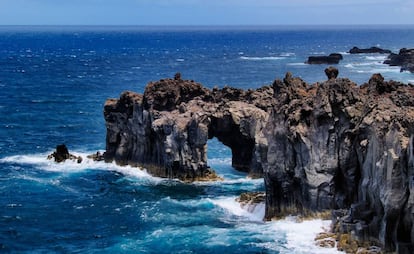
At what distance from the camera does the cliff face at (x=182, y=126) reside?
7094 centimetres

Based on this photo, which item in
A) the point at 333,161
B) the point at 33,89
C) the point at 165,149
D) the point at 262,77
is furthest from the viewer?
the point at 262,77

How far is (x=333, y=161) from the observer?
2099 inches

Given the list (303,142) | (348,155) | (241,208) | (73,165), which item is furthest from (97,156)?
(348,155)

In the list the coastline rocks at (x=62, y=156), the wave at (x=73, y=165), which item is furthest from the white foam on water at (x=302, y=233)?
the coastline rocks at (x=62, y=156)

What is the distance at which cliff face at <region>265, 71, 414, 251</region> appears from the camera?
4478 cm

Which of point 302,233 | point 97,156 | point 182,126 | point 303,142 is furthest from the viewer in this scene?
point 97,156

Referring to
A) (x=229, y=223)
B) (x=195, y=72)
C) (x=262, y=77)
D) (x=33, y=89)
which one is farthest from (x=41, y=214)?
(x=195, y=72)

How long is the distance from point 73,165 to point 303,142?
35.3 metres

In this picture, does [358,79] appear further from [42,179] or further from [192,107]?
[42,179]

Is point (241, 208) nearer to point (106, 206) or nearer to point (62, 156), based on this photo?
point (106, 206)

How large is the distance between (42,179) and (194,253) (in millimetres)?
29091

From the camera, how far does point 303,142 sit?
54.6m

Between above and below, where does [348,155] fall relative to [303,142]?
below

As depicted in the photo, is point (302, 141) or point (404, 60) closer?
point (302, 141)
